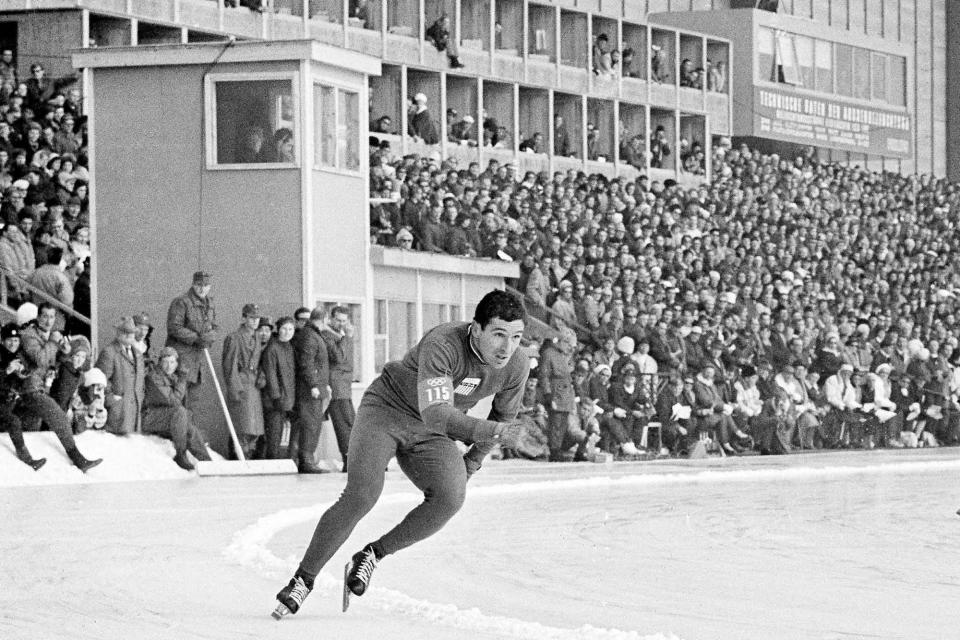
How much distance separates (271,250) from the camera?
23.9 m

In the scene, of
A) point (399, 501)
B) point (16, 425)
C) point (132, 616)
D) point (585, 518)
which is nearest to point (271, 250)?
point (16, 425)

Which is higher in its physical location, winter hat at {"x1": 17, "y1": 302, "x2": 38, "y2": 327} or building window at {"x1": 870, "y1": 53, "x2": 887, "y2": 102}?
building window at {"x1": 870, "y1": 53, "x2": 887, "y2": 102}

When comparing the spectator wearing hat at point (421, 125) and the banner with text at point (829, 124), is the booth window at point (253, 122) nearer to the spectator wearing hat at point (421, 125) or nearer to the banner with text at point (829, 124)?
the spectator wearing hat at point (421, 125)

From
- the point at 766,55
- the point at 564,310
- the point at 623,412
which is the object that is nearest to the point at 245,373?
the point at 623,412

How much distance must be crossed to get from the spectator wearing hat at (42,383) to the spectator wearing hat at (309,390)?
110 inches

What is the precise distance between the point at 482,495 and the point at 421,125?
18.3 m

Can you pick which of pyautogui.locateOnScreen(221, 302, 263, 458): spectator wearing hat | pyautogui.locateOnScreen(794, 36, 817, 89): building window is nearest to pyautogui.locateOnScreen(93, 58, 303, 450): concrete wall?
pyautogui.locateOnScreen(221, 302, 263, 458): spectator wearing hat

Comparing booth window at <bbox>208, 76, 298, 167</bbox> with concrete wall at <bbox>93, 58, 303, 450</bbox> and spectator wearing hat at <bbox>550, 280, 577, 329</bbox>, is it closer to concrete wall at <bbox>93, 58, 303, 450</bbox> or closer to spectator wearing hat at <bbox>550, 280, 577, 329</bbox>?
concrete wall at <bbox>93, 58, 303, 450</bbox>

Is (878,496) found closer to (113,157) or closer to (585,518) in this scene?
(585,518)

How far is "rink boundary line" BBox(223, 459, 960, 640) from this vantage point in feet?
27.8

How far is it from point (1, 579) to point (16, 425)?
862 cm

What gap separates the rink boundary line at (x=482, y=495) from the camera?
27.8 feet

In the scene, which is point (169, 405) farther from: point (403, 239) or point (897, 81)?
point (897, 81)

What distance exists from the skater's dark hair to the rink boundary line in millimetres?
1322
